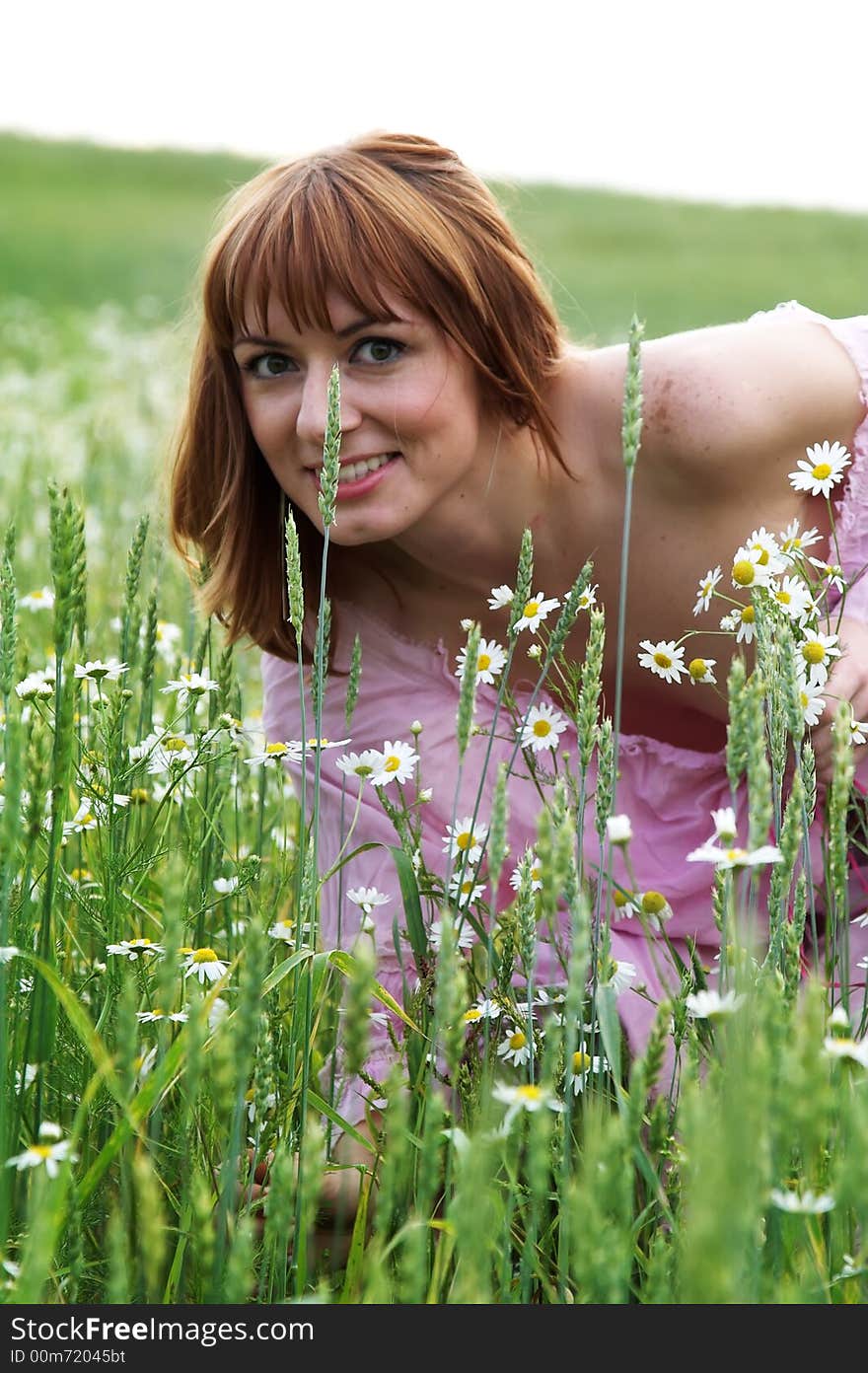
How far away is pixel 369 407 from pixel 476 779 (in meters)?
0.81

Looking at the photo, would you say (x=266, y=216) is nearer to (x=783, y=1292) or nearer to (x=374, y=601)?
(x=374, y=601)

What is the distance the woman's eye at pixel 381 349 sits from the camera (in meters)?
2.25

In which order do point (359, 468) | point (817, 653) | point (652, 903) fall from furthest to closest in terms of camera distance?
point (359, 468), point (817, 653), point (652, 903)

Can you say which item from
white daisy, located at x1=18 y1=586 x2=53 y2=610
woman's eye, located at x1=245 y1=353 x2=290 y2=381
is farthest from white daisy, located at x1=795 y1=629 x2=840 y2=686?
white daisy, located at x1=18 y1=586 x2=53 y2=610

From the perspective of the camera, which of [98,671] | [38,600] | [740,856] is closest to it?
[740,856]

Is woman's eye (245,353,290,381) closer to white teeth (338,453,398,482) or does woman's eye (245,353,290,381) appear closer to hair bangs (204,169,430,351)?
hair bangs (204,169,430,351)

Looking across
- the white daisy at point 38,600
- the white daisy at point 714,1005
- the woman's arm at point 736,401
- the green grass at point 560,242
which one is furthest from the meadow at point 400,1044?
the green grass at point 560,242

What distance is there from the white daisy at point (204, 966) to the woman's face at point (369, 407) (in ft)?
2.48

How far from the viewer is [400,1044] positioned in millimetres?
1923

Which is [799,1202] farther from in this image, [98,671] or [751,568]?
[98,671]

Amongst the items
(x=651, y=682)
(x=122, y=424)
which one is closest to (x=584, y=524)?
(x=651, y=682)

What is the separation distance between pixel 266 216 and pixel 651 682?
41.1 inches

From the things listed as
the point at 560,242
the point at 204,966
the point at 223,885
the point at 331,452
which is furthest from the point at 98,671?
the point at 560,242

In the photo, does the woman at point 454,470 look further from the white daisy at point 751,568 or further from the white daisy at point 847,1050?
the white daisy at point 847,1050
